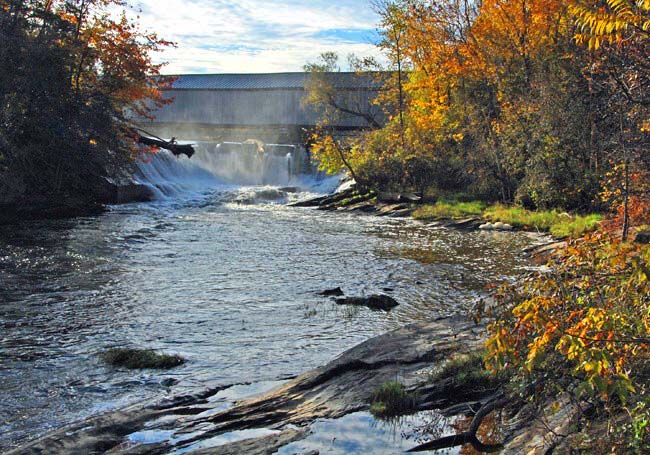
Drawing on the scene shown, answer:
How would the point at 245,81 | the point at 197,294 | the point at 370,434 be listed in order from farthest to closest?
the point at 245,81
the point at 197,294
the point at 370,434

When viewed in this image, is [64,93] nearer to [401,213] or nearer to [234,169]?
[401,213]

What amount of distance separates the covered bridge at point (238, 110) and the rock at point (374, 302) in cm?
3090

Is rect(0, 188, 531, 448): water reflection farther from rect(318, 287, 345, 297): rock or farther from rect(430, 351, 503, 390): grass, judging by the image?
rect(430, 351, 503, 390): grass

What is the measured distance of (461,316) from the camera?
863 cm

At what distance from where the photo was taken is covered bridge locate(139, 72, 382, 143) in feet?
145

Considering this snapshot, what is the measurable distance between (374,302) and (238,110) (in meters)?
37.1

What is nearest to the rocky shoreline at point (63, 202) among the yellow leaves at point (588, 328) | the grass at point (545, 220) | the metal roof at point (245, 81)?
the grass at point (545, 220)

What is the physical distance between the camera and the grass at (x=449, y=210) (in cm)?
2350

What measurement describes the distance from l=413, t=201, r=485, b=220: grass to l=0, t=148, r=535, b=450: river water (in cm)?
A: 131

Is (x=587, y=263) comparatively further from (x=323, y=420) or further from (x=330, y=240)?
(x=330, y=240)

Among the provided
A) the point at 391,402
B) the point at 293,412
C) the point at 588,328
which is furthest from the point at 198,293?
the point at 588,328

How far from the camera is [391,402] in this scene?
5.62 metres

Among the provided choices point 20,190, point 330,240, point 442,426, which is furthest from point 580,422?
point 20,190

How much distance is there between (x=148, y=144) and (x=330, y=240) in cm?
1378
